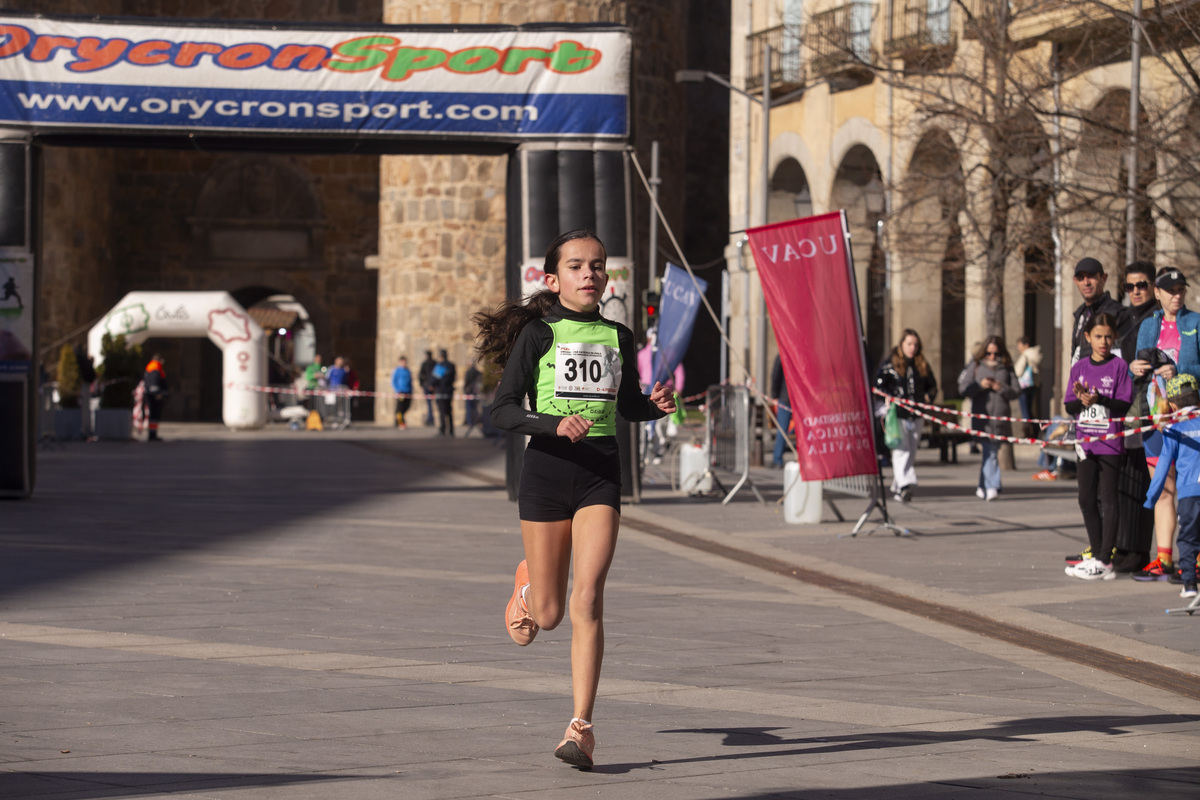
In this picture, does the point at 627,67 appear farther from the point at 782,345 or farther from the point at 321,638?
the point at 321,638

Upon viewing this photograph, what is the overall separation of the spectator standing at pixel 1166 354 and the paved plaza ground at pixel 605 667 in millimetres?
365

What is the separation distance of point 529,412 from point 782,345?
772 cm

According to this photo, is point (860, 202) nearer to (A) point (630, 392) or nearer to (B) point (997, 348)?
(B) point (997, 348)

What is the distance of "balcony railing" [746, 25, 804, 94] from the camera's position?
32562 millimetres

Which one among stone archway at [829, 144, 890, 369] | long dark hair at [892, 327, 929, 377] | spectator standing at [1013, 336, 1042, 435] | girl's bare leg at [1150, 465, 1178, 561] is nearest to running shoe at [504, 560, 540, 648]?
girl's bare leg at [1150, 465, 1178, 561]

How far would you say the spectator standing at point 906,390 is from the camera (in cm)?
1623

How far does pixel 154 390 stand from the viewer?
2978 centimetres

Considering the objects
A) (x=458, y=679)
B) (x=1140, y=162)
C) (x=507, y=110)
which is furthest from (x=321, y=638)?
(x=1140, y=162)

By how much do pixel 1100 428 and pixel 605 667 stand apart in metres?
4.72

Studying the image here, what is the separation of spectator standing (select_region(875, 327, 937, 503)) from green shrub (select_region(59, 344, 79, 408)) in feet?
55.6

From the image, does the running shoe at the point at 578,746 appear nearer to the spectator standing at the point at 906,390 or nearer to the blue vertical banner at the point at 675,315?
the spectator standing at the point at 906,390

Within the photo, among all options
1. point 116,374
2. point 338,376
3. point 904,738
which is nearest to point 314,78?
point 904,738

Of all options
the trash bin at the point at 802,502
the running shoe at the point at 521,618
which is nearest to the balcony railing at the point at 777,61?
the trash bin at the point at 802,502

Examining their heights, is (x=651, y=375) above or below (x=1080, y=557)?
→ above
